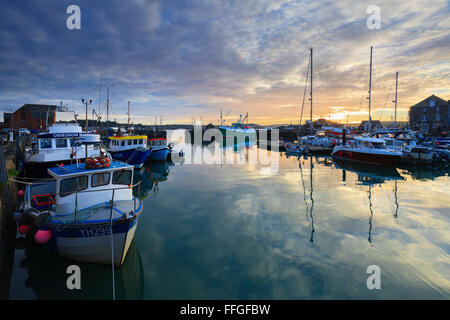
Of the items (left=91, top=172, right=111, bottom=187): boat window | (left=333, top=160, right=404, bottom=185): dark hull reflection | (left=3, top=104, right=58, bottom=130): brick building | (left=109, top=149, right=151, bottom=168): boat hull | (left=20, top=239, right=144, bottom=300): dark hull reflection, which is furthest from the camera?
(left=3, top=104, right=58, bottom=130): brick building

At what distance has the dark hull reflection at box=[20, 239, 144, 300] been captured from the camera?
6.68 m

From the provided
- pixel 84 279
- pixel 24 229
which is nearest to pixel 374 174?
pixel 84 279

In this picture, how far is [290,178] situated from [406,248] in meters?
13.8

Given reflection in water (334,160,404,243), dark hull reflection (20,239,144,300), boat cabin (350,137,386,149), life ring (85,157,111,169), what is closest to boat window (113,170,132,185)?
life ring (85,157,111,169)

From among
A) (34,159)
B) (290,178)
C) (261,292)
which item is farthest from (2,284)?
(290,178)

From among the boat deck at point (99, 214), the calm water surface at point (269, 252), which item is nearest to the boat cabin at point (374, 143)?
the calm water surface at point (269, 252)

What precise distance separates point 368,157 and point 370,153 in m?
0.67

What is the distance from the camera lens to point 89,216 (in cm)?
761

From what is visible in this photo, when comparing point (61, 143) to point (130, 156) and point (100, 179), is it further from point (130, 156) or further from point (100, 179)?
point (100, 179)

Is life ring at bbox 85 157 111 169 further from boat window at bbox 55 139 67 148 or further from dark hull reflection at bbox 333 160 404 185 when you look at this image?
dark hull reflection at bbox 333 160 404 185

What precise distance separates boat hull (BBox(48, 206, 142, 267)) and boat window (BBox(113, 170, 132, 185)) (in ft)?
7.85

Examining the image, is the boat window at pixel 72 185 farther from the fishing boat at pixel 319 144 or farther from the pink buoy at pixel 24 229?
the fishing boat at pixel 319 144

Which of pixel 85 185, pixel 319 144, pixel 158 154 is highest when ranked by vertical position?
pixel 319 144

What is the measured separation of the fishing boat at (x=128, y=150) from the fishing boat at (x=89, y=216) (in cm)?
1851
